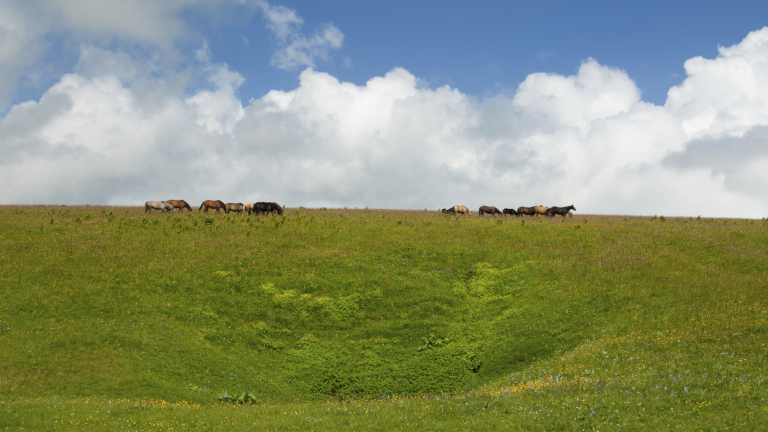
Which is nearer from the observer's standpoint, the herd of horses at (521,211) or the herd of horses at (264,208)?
the herd of horses at (264,208)

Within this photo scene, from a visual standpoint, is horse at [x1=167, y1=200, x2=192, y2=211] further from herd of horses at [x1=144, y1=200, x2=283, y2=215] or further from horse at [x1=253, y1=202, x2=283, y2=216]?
horse at [x1=253, y1=202, x2=283, y2=216]

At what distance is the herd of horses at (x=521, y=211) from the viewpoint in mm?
58784

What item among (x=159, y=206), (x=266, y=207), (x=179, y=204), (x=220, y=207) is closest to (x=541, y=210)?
(x=266, y=207)

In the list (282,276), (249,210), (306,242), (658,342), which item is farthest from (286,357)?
(249,210)

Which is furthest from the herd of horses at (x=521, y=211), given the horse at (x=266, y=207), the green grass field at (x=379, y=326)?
the horse at (x=266, y=207)

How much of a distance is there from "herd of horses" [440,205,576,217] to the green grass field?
1575cm

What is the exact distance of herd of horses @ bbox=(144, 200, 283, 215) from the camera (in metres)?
52.4

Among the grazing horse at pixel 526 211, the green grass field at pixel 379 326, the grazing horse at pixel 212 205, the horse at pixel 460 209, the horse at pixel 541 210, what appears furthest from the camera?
the horse at pixel 541 210

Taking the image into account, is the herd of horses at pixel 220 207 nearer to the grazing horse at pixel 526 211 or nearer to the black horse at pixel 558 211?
the grazing horse at pixel 526 211

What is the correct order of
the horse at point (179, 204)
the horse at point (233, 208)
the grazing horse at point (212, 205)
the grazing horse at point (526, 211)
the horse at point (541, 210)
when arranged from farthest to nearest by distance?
1. the horse at point (541, 210)
2. the grazing horse at point (526, 211)
3. the horse at point (179, 204)
4. the grazing horse at point (212, 205)
5. the horse at point (233, 208)

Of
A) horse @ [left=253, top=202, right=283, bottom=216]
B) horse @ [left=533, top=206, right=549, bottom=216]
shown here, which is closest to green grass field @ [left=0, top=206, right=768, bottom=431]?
horse @ [left=253, top=202, right=283, bottom=216]

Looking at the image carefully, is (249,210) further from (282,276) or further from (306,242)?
(282,276)

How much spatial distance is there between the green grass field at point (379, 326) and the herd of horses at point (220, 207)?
377 inches

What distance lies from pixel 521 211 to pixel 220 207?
136ft
